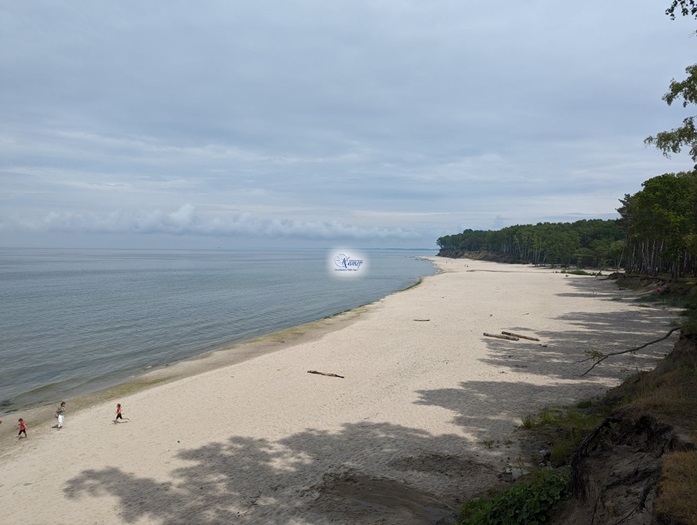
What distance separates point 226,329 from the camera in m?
39.6

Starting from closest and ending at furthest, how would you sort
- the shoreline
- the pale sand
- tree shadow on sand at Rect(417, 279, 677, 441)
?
the pale sand
tree shadow on sand at Rect(417, 279, 677, 441)
the shoreline

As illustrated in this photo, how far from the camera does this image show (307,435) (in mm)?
15086

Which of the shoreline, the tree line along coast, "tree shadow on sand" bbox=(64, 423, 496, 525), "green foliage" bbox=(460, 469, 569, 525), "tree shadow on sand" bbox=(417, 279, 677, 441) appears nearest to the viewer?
"green foliage" bbox=(460, 469, 569, 525)

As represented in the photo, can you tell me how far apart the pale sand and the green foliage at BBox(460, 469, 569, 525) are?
6.04 ft

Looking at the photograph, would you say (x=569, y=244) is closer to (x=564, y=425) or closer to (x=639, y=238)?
(x=639, y=238)

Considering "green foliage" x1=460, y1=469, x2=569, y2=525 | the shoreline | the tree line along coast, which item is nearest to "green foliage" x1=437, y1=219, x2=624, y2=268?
the tree line along coast

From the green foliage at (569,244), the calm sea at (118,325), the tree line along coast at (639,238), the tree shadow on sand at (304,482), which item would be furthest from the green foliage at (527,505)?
the green foliage at (569,244)

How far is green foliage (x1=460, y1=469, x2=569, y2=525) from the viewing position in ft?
25.2

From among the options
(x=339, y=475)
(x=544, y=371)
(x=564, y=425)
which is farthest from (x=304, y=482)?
(x=544, y=371)

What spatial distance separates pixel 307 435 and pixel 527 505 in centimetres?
868

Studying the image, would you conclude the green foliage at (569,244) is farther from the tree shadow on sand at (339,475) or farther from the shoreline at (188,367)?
the tree shadow on sand at (339,475)

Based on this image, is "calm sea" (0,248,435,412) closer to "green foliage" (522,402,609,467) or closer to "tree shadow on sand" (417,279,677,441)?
"tree shadow on sand" (417,279,677,441)

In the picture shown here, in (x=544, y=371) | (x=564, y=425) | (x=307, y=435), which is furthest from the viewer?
(x=544, y=371)

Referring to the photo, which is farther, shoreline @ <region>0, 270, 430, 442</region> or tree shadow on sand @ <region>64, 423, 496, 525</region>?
shoreline @ <region>0, 270, 430, 442</region>
